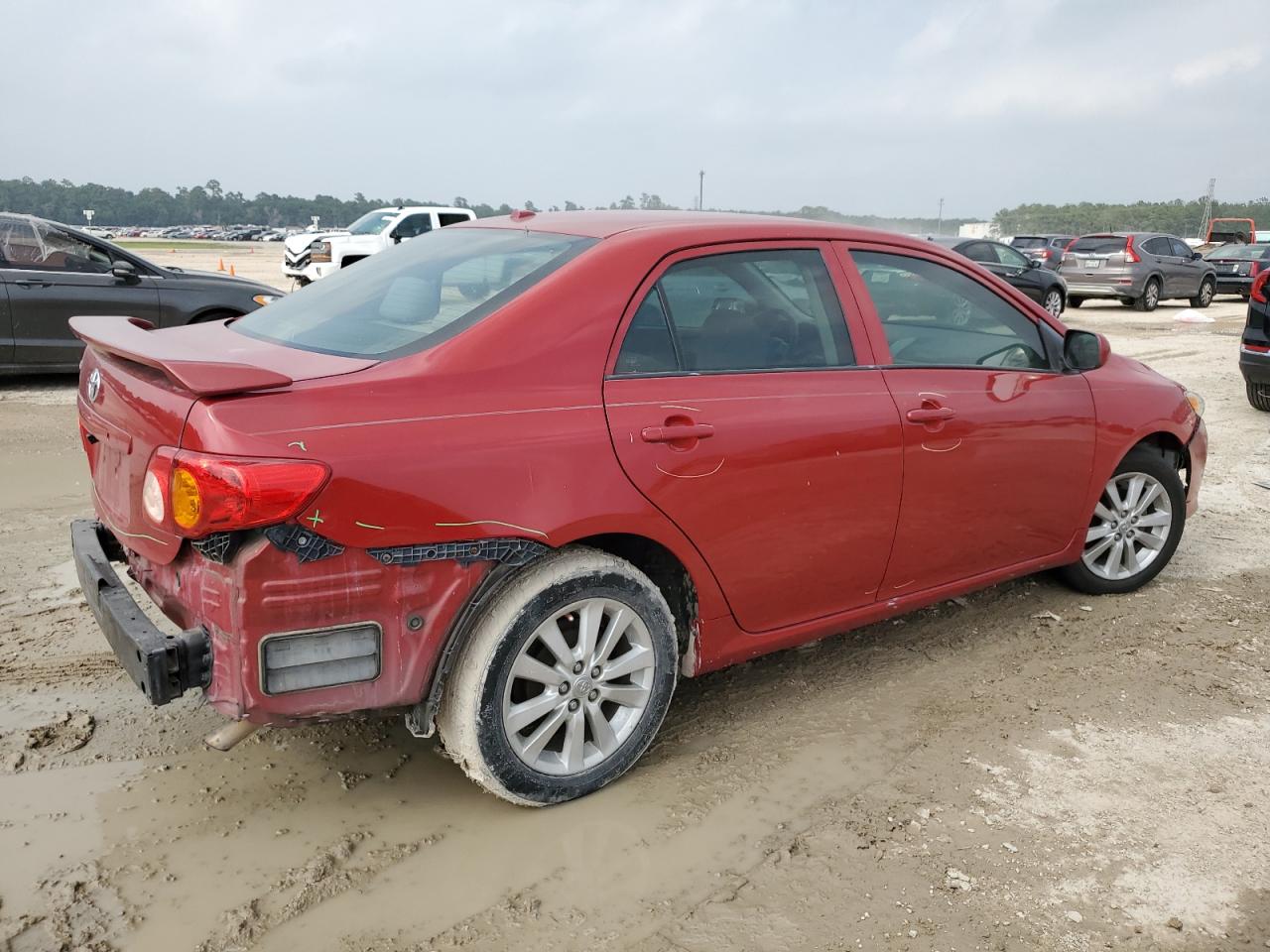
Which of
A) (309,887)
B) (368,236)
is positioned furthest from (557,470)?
(368,236)

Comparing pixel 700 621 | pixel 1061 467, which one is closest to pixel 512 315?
pixel 700 621

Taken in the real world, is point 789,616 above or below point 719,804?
above

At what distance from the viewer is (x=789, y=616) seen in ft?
11.5

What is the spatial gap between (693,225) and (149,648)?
6.61 ft

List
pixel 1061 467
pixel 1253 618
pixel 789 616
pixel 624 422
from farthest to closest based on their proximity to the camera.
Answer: pixel 1253 618 < pixel 1061 467 < pixel 789 616 < pixel 624 422

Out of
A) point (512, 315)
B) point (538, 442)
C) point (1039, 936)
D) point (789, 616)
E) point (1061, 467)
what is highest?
point (512, 315)

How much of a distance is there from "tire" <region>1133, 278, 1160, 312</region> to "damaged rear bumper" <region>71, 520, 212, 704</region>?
2080 cm

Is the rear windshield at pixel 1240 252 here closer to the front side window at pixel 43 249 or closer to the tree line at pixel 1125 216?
the front side window at pixel 43 249

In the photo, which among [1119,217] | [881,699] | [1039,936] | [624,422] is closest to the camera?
[1039,936]

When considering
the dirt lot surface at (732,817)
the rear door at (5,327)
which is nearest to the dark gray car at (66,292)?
the rear door at (5,327)

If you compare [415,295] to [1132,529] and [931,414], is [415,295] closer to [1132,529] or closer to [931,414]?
[931,414]

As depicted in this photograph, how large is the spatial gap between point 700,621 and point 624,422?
0.70 m

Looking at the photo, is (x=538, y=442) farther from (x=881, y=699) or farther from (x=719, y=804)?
(x=881, y=699)

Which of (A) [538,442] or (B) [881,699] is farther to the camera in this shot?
(B) [881,699]
